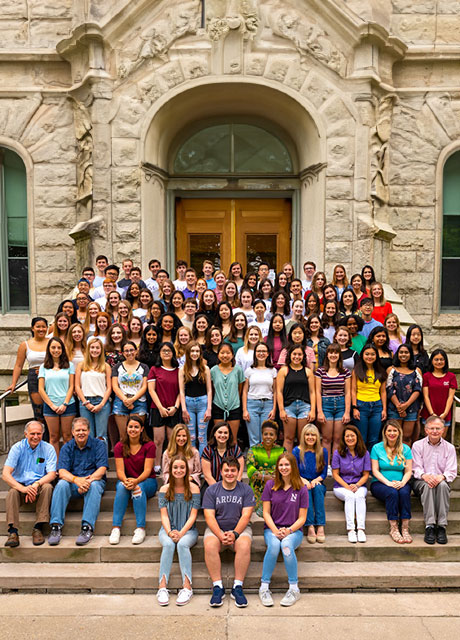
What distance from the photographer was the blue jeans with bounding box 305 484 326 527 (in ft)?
22.0

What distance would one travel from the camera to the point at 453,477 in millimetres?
6977

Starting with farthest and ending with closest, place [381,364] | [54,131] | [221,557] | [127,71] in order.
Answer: [54,131] < [127,71] < [381,364] < [221,557]

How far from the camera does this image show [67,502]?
22.4 feet

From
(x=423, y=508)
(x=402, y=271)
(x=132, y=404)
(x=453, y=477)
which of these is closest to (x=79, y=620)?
(x=132, y=404)

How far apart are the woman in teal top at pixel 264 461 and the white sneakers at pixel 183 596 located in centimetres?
122

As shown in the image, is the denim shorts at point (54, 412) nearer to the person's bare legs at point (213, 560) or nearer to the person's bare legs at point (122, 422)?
the person's bare legs at point (122, 422)

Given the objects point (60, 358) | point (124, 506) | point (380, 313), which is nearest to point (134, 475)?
point (124, 506)

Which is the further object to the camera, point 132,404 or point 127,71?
point 127,71

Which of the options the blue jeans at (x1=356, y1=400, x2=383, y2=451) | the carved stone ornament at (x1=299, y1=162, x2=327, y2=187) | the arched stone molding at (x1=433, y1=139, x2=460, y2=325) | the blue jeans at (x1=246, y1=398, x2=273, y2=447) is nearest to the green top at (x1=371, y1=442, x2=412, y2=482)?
the blue jeans at (x1=356, y1=400, x2=383, y2=451)

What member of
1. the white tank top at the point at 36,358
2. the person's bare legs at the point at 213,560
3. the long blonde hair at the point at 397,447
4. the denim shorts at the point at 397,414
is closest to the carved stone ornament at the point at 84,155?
the white tank top at the point at 36,358

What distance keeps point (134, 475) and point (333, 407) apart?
2.54 m

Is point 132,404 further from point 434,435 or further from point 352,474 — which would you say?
point 434,435

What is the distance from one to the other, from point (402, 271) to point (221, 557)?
301 inches

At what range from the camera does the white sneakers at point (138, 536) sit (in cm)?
662
